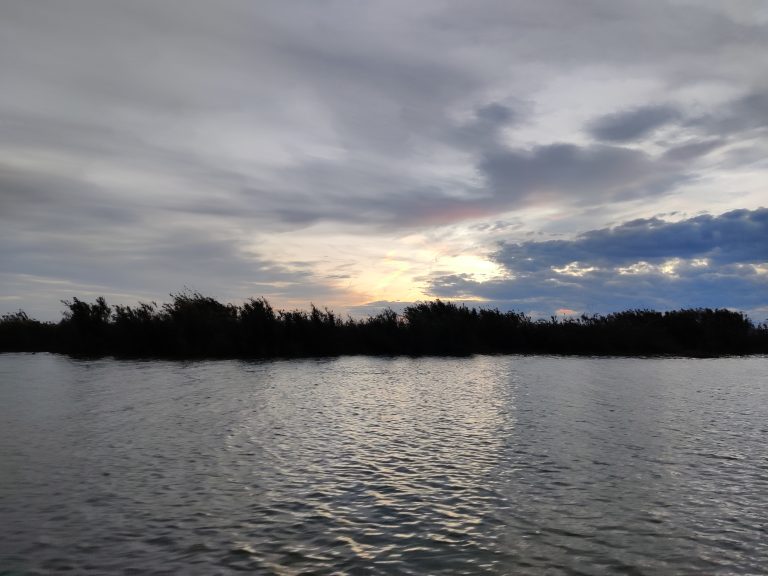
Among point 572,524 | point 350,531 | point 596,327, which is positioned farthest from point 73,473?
point 596,327

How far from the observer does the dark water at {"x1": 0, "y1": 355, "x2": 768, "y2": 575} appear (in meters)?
7.88

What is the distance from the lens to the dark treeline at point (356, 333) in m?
48.3

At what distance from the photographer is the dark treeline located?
48344 mm

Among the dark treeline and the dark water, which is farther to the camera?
the dark treeline

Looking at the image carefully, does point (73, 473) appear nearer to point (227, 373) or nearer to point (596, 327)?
point (227, 373)

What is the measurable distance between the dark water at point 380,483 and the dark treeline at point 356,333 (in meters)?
23.2

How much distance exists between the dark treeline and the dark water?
913 inches

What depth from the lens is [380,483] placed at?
1143 centimetres

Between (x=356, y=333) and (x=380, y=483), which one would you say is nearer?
(x=380, y=483)

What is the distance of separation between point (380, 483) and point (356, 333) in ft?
137

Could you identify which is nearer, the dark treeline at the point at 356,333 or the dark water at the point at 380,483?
the dark water at the point at 380,483

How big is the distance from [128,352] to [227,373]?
65.3 ft

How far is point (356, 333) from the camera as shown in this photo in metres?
53.2

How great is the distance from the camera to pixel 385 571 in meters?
7.32
